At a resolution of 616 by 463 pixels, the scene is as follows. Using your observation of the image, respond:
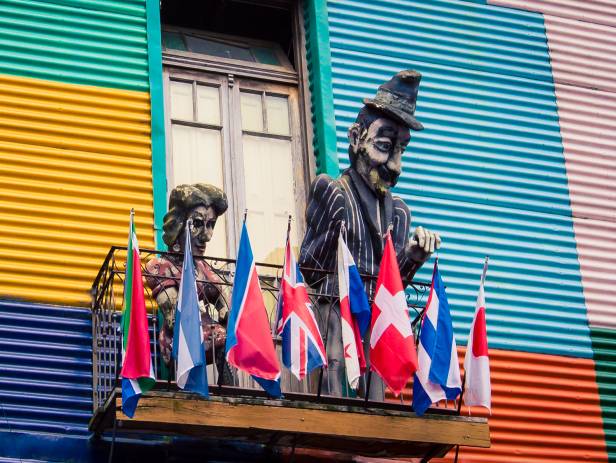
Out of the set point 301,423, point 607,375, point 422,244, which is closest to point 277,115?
point 422,244

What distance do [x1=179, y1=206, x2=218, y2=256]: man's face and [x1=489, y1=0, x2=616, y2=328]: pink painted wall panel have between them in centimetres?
367

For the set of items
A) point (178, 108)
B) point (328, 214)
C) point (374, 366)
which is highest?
point (178, 108)

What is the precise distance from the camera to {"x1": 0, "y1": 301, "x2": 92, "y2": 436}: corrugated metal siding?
498 inches

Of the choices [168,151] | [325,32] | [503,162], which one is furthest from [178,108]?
[503,162]

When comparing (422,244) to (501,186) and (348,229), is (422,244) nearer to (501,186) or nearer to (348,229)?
(348,229)

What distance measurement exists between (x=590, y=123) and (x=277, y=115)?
2931mm

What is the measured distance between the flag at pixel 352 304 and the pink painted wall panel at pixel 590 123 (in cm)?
301

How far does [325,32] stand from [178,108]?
146 centimetres

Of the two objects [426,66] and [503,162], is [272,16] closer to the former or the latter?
[426,66]

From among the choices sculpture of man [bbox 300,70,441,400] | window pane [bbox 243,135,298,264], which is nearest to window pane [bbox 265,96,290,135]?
window pane [bbox 243,135,298,264]

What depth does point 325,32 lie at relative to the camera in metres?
15.2

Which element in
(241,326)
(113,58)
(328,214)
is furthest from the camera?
(113,58)

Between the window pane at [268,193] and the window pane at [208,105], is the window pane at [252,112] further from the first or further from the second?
the window pane at [208,105]

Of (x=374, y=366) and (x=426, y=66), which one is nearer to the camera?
(x=374, y=366)
